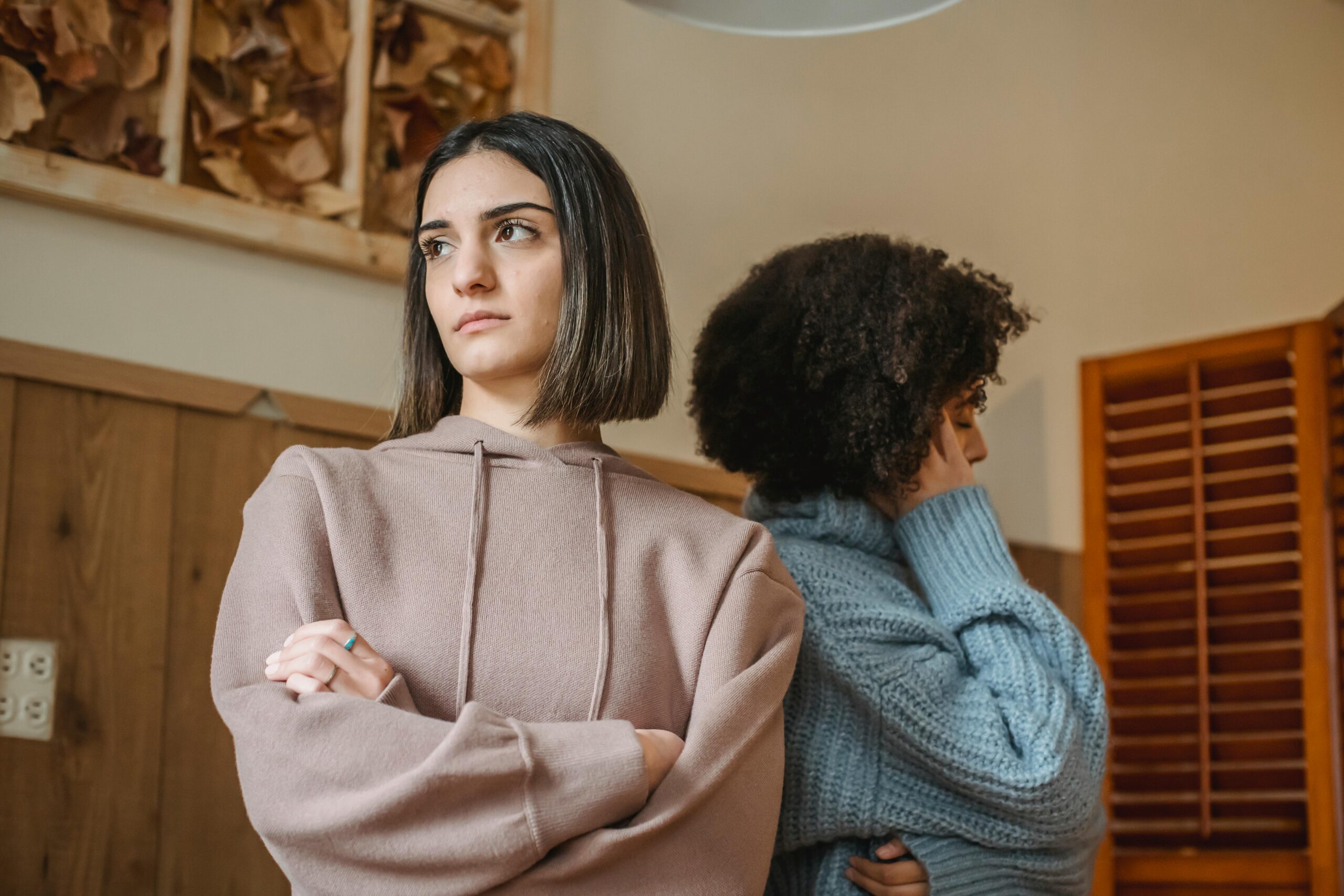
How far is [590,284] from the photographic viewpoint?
1181 millimetres

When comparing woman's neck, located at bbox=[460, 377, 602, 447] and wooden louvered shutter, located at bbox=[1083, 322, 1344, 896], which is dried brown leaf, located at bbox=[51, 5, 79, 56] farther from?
wooden louvered shutter, located at bbox=[1083, 322, 1344, 896]

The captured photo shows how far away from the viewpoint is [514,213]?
118 centimetres

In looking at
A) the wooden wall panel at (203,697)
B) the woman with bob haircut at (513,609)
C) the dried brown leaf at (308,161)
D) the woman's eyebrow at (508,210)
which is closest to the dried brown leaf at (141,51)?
the dried brown leaf at (308,161)

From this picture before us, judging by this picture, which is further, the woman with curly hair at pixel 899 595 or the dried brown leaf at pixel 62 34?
the dried brown leaf at pixel 62 34

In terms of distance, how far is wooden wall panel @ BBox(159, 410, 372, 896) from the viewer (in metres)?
1.68

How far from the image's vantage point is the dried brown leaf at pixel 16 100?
1653 millimetres

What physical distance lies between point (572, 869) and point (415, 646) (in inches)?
8.3

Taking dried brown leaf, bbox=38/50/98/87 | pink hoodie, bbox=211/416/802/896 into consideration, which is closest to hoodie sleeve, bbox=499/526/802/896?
pink hoodie, bbox=211/416/802/896

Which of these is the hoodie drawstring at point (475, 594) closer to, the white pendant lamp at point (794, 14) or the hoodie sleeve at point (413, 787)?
the hoodie sleeve at point (413, 787)

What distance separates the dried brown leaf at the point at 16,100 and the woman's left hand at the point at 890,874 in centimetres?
127

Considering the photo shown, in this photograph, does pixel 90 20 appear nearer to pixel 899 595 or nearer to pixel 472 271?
pixel 472 271

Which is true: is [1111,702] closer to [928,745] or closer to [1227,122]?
[1227,122]

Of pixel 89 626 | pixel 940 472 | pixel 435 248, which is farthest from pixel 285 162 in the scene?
pixel 940 472

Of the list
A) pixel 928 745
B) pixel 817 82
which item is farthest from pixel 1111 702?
pixel 928 745
